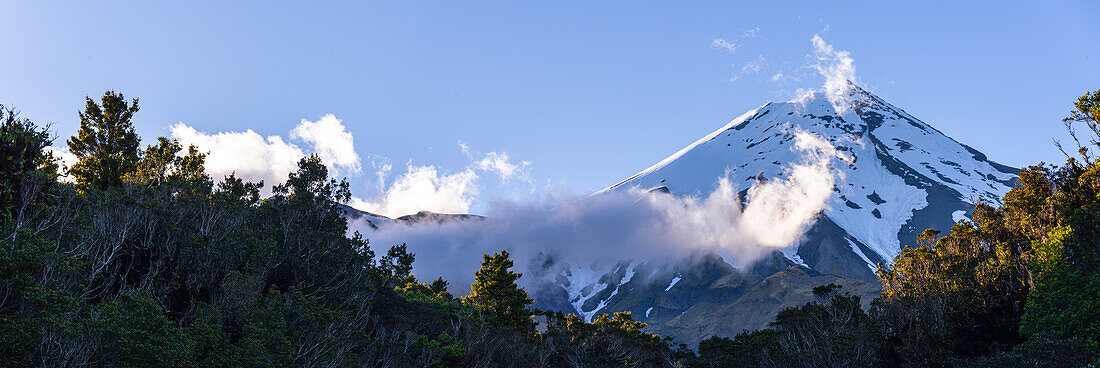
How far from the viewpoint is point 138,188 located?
32.3 metres

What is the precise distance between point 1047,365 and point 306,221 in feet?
129

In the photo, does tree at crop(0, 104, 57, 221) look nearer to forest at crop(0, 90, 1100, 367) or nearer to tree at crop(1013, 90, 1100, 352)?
forest at crop(0, 90, 1100, 367)

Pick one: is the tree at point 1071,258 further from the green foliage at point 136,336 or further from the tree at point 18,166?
the tree at point 18,166

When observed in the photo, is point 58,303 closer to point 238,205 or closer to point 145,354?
point 145,354

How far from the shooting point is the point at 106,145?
45.1 metres

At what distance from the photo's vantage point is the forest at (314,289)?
1792cm

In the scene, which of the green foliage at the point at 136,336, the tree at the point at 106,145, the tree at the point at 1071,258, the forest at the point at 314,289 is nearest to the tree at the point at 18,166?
the forest at the point at 314,289

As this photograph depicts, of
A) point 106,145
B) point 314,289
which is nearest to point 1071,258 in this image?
point 314,289

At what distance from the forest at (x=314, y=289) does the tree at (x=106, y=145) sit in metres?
0.15

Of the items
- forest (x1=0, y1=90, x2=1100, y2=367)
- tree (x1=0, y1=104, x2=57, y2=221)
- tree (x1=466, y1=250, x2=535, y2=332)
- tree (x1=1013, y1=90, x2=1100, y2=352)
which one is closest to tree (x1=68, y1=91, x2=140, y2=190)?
forest (x1=0, y1=90, x2=1100, y2=367)

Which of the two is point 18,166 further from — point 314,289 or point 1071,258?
point 1071,258

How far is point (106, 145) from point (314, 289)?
2512 cm

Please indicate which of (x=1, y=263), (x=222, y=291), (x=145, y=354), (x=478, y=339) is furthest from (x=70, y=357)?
(x=478, y=339)

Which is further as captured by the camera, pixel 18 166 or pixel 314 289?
pixel 314 289
